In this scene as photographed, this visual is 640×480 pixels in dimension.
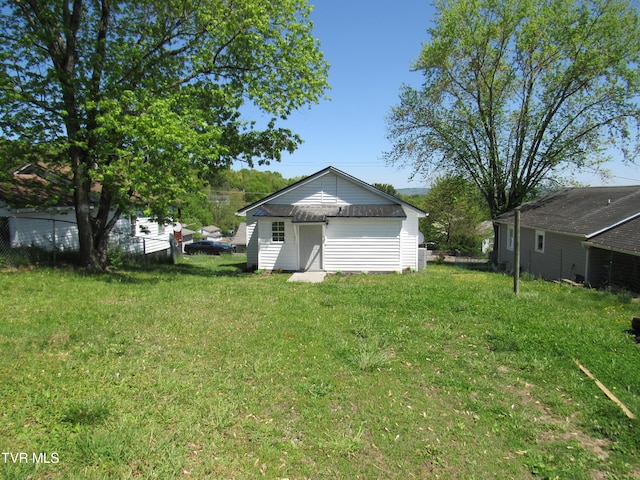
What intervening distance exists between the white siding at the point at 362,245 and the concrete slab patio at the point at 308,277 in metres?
1.14

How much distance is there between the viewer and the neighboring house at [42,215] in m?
12.8

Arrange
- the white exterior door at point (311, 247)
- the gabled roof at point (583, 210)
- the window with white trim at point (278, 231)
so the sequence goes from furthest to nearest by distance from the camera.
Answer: the white exterior door at point (311, 247) → the window with white trim at point (278, 231) → the gabled roof at point (583, 210)

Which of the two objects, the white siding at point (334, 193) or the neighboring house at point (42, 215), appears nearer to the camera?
the neighboring house at point (42, 215)

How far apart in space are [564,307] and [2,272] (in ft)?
49.2

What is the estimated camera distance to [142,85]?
1325 cm

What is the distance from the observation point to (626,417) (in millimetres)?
4523

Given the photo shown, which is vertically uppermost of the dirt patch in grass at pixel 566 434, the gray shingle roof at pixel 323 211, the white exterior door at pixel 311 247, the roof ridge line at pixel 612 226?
the gray shingle roof at pixel 323 211

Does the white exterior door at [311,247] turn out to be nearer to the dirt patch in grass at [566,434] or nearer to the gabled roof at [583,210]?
the gabled roof at [583,210]

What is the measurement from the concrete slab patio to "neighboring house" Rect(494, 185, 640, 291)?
10498 mm

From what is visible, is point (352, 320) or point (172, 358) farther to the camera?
point (352, 320)

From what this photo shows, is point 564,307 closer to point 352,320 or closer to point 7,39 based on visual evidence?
point 352,320

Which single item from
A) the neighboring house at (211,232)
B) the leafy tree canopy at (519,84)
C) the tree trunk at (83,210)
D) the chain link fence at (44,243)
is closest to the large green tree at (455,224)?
the leafy tree canopy at (519,84)

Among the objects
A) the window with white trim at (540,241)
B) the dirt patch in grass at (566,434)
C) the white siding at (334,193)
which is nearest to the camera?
the dirt patch in grass at (566,434)

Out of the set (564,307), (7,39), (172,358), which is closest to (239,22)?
(7,39)
